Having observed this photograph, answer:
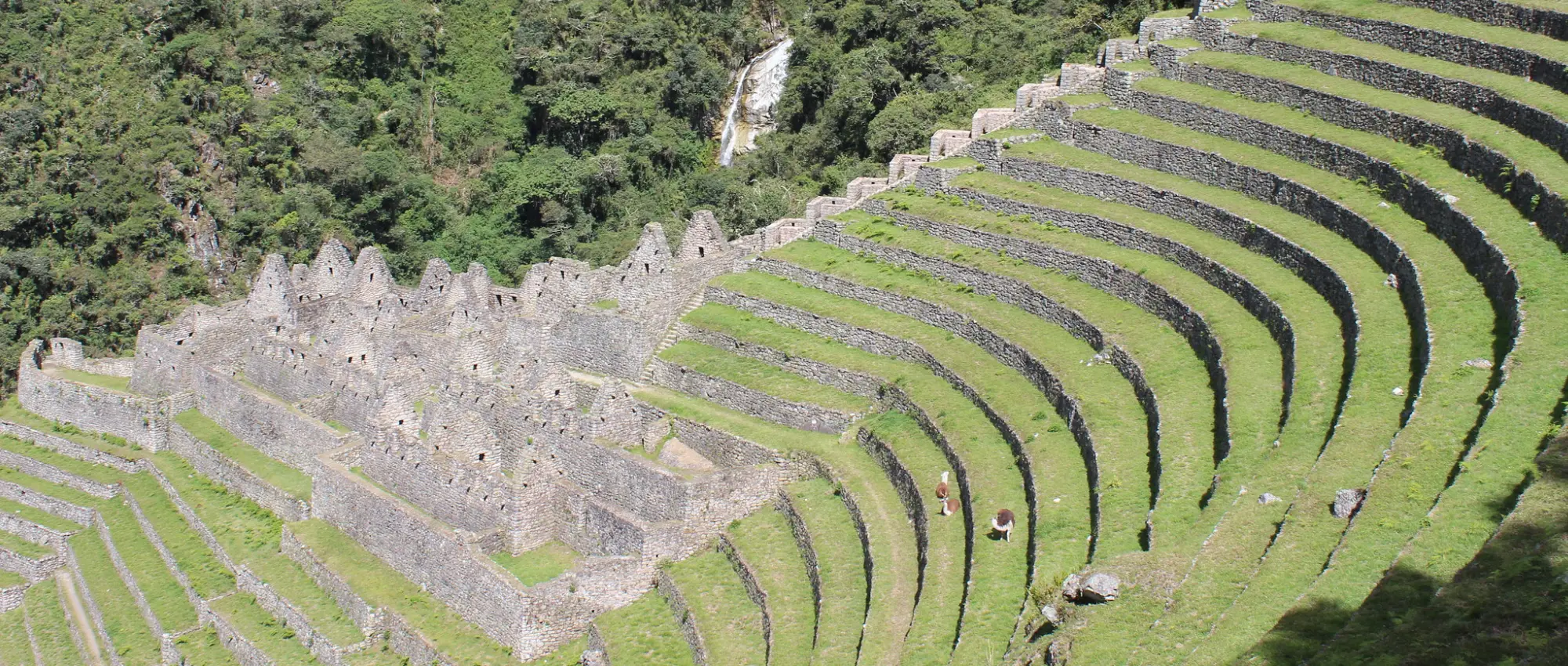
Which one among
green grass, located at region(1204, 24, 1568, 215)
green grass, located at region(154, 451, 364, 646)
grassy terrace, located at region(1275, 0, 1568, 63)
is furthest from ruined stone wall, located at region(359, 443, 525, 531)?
grassy terrace, located at region(1275, 0, 1568, 63)

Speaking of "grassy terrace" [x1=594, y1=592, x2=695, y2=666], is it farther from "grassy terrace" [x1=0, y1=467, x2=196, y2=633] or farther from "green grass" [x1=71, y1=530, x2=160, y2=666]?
"green grass" [x1=71, y1=530, x2=160, y2=666]

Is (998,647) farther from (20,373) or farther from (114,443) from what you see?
(20,373)

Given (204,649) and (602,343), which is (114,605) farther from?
(602,343)

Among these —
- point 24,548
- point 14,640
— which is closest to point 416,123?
point 24,548

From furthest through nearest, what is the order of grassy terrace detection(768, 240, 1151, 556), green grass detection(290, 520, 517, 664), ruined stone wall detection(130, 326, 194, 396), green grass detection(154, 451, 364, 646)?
ruined stone wall detection(130, 326, 194, 396) → green grass detection(154, 451, 364, 646) → green grass detection(290, 520, 517, 664) → grassy terrace detection(768, 240, 1151, 556)

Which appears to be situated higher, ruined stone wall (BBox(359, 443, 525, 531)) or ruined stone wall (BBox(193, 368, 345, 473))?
ruined stone wall (BBox(359, 443, 525, 531))

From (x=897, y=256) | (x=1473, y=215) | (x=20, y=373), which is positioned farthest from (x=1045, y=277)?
(x=20, y=373)
